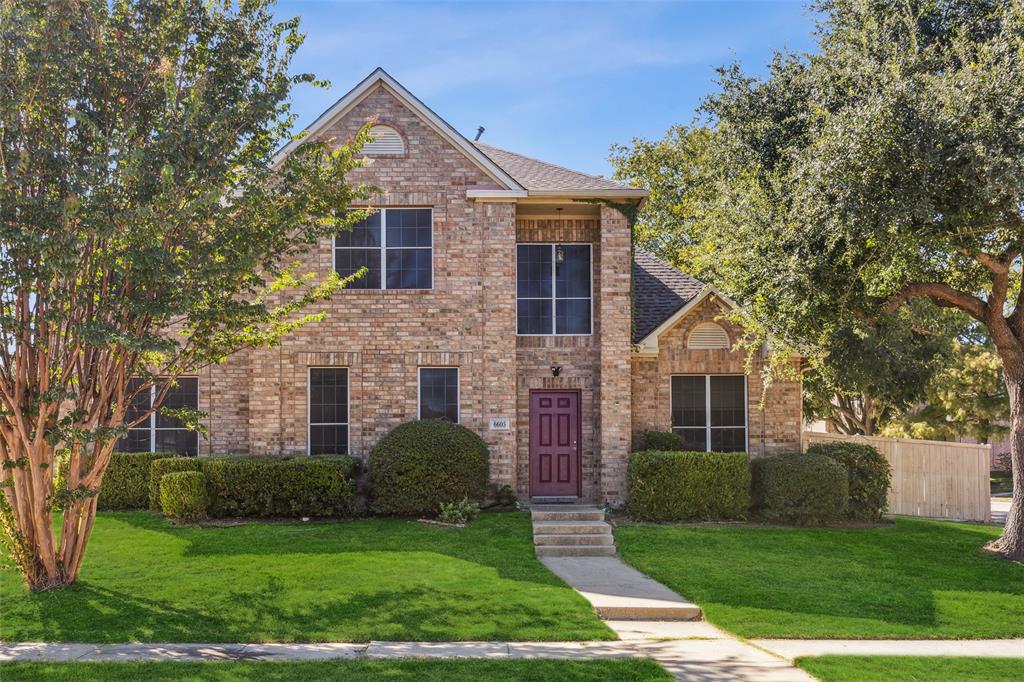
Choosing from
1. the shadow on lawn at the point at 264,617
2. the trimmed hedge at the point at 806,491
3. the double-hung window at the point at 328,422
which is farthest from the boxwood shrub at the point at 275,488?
the trimmed hedge at the point at 806,491

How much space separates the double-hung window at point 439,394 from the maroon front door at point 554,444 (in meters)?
1.70

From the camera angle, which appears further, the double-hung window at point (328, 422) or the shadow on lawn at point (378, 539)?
the double-hung window at point (328, 422)

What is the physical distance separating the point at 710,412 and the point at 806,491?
302 centimetres

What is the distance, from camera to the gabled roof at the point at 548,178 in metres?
17.2

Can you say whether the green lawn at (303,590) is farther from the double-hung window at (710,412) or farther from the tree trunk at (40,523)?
the double-hung window at (710,412)

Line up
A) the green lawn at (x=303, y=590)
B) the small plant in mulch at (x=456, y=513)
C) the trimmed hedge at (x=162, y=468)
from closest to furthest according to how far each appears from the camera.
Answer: the green lawn at (x=303, y=590)
the small plant in mulch at (x=456, y=513)
the trimmed hedge at (x=162, y=468)

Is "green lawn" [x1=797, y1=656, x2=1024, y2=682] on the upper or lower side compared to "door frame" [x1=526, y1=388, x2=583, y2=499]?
lower

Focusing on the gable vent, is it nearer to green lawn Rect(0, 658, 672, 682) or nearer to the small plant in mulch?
the small plant in mulch

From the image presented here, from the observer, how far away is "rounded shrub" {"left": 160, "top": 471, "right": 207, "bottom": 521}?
14844mm

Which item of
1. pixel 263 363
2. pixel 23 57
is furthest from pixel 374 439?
pixel 23 57

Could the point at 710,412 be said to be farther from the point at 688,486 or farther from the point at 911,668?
the point at 911,668

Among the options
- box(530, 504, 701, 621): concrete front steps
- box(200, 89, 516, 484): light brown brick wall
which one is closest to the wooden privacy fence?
box(530, 504, 701, 621): concrete front steps

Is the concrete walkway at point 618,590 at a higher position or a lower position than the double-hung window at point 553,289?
lower

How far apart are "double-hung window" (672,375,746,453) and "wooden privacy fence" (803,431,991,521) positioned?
9.39 ft
